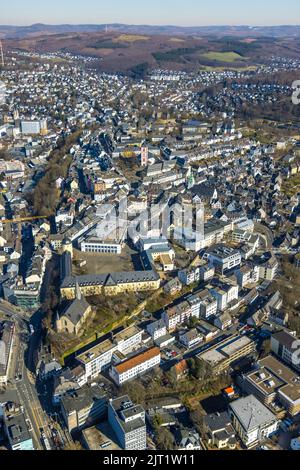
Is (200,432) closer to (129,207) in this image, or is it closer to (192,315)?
(192,315)

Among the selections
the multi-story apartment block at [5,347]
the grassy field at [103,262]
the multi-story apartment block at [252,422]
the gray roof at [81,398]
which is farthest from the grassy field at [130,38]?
the multi-story apartment block at [252,422]

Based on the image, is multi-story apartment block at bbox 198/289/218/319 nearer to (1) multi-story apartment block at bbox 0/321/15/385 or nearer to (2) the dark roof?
(2) the dark roof

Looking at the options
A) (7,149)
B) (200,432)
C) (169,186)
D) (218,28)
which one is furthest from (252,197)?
(218,28)

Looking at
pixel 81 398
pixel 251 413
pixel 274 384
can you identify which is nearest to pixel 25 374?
pixel 81 398

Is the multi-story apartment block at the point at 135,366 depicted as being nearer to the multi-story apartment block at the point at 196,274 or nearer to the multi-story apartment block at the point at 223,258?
the multi-story apartment block at the point at 196,274

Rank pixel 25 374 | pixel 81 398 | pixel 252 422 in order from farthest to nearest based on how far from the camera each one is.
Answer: pixel 25 374 < pixel 81 398 < pixel 252 422

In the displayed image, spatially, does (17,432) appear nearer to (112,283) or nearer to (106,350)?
(106,350)
